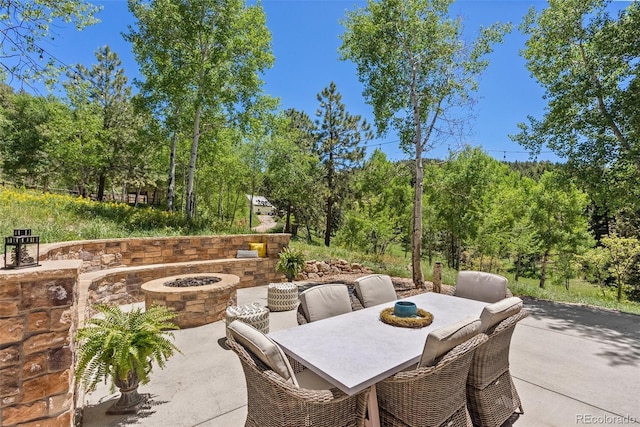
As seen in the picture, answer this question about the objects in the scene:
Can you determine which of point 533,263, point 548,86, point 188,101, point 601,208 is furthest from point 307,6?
point 533,263

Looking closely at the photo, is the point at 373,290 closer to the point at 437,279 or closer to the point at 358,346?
the point at 358,346

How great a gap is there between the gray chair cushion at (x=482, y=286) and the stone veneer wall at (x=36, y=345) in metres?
3.74

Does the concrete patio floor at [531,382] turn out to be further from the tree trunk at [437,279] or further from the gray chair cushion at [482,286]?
the tree trunk at [437,279]

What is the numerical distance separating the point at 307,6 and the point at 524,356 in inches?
302

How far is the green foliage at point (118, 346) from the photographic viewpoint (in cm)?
210

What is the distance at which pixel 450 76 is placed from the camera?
23.5 ft

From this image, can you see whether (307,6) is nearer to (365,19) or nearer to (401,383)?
(365,19)

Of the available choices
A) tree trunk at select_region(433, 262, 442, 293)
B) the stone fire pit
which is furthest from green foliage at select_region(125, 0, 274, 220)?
tree trunk at select_region(433, 262, 442, 293)

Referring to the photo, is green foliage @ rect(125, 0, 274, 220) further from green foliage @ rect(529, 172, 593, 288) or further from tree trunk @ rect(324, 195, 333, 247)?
green foliage @ rect(529, 172, 593, 288)

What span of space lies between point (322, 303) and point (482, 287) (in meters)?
1.97

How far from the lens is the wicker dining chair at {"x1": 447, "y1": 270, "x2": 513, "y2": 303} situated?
129 inches

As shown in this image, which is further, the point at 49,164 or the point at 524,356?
the point at 49,164

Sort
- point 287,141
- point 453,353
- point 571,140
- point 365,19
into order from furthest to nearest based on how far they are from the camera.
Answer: point 287,141, point 365,19, point 571,140, point 453,353

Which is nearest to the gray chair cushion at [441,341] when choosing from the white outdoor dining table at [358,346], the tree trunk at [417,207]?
the white outdoor dining table at [358,346]
